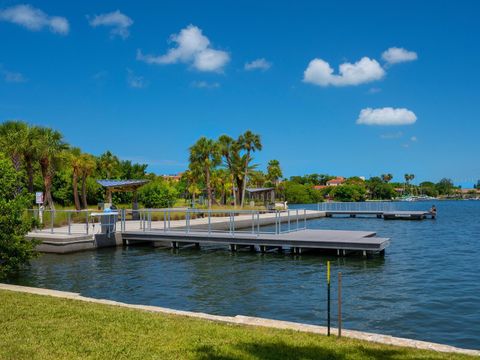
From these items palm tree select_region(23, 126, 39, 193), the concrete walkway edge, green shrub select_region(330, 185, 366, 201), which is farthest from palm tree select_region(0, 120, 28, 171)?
green shrub select_region(330, 185, 366, 201)

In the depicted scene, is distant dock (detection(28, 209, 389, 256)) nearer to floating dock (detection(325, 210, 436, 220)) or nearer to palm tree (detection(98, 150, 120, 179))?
floating dock (detection(325, 210, 436, 220))

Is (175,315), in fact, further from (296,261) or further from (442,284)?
(296,261)

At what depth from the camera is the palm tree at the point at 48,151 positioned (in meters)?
39.1

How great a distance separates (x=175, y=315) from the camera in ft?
31.7

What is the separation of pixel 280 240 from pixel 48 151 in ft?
81.5

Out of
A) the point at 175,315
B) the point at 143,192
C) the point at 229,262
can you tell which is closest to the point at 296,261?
the point at 229,262

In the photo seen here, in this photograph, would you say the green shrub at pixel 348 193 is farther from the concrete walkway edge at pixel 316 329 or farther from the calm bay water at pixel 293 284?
the concrete walkway edge at pixel 316 329

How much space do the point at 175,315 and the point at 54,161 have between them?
37288mm

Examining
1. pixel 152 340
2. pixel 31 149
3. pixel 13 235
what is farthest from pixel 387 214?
pixel 152 340

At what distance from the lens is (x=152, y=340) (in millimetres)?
7641

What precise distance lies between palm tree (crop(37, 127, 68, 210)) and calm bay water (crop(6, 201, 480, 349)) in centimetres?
1770

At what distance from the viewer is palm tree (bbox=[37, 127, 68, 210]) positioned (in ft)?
128

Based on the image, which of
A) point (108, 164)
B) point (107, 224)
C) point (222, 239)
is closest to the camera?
point (222, 239)

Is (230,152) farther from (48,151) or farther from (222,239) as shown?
(222,239)
